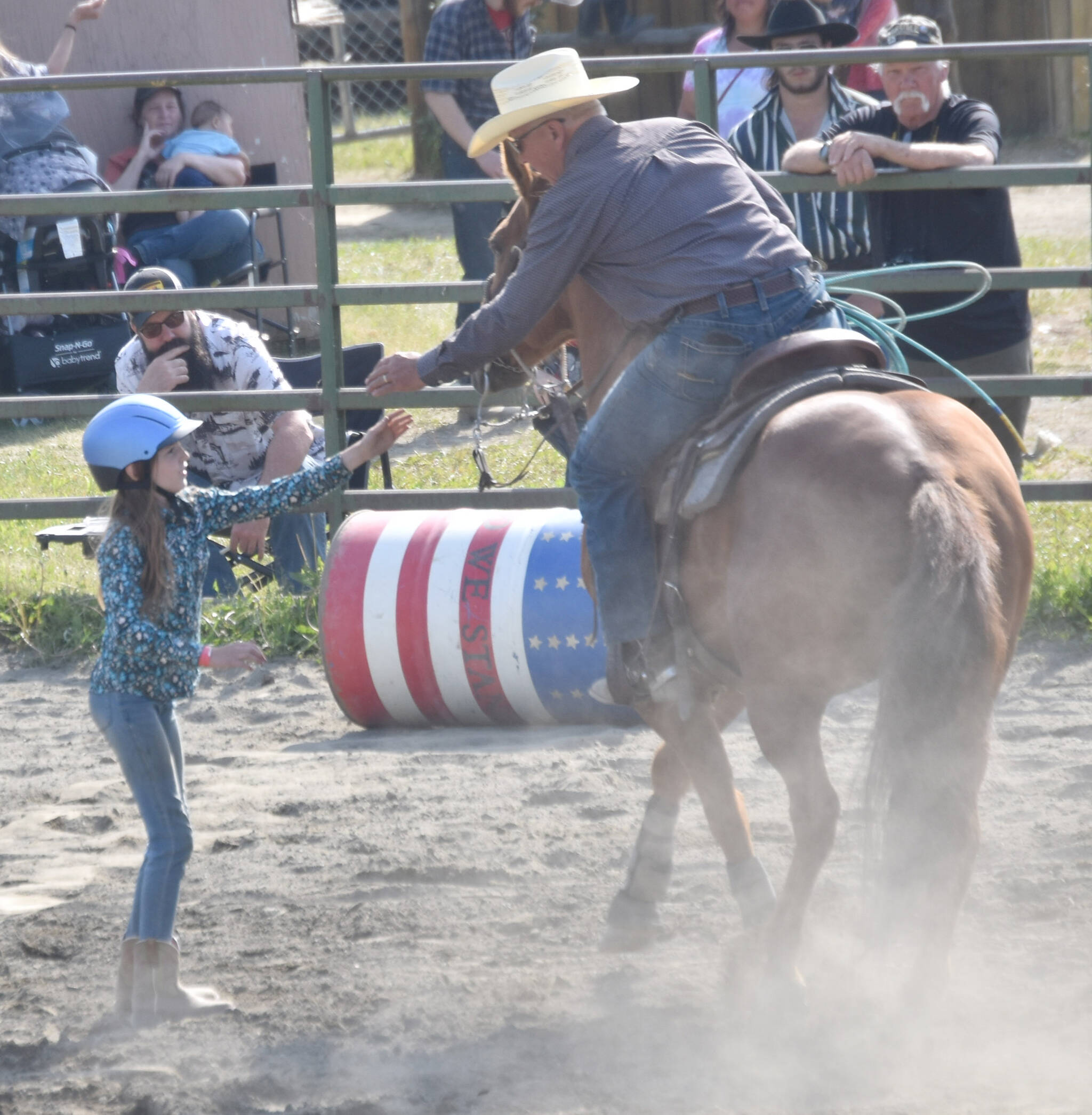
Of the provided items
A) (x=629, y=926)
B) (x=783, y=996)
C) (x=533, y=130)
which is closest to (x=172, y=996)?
(x=629, y=926)

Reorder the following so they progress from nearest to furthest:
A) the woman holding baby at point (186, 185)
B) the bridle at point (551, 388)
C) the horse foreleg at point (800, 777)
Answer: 1. the horse foreleg at point (800, 777)
2. the bridle at point (551, 388)
3. the woman holding baby at point (186, 185)

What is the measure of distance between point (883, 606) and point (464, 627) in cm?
233

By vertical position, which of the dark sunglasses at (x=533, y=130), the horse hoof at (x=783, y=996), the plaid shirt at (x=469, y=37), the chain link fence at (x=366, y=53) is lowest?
the horse hoof at (x=783, y=996)

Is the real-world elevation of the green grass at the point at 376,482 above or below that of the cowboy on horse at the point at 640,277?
below

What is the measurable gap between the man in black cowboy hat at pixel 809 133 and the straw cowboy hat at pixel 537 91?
285 cm

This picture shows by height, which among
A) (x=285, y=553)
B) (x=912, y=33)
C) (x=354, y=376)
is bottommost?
(x=285, y=553)

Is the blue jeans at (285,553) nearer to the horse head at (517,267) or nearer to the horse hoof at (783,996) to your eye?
the horse head at (517,267)

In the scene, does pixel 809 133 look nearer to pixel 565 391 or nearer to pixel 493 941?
pixel 565 391

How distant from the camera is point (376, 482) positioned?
26.3ft

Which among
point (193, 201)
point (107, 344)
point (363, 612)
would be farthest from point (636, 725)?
point (107, 344)

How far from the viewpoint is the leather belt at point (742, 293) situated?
11.1 ft

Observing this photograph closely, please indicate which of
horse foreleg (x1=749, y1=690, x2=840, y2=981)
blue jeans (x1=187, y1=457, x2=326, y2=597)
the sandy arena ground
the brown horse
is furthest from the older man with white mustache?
horse foreleg (x1=749, y1=690, x2=840, y2=981)

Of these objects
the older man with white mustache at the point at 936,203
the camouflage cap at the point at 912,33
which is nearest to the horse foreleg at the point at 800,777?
the older man with white mustache at the point at 936,203

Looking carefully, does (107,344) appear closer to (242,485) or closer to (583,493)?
(242,485)
